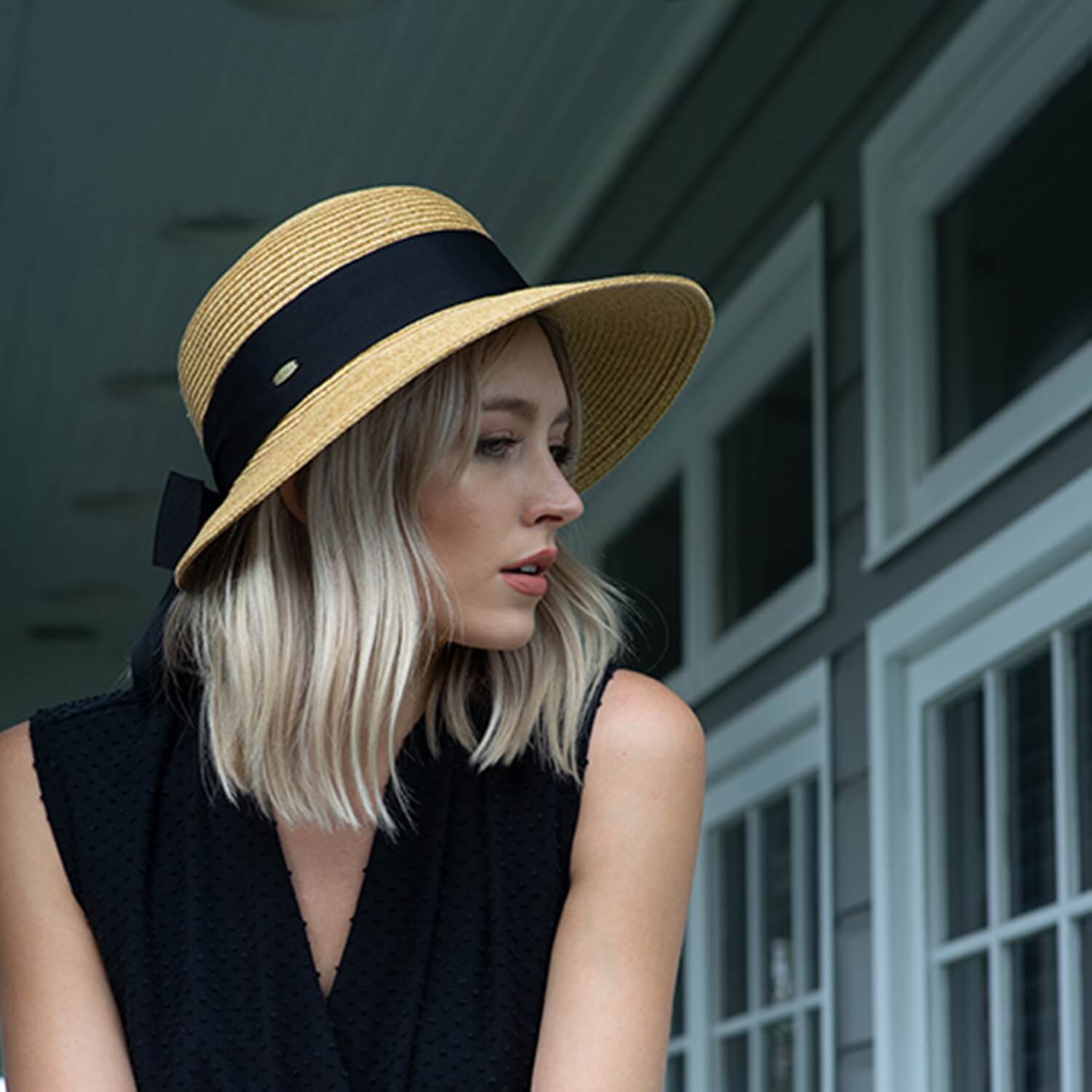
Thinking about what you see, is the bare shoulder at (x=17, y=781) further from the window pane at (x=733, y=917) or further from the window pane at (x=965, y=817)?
the window pane at (x=733, y=917)

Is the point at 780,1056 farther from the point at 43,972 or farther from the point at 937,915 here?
the point at 43,972

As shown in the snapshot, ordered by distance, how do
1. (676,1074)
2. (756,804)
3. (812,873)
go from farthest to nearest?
(676,1074) → (756,804) → (812,873)

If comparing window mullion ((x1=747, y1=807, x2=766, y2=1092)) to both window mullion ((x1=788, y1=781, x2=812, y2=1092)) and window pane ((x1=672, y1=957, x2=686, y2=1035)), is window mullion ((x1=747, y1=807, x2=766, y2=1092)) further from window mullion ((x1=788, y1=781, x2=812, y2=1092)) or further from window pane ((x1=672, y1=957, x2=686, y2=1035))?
window pane ((x1=672, y1=957, x2=686, y2=1035))

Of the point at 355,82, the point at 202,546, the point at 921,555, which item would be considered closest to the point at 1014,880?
the point at 921,555

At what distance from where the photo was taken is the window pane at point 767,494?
4.00m

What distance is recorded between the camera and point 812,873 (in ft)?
12.8

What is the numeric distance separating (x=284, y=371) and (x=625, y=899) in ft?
1.54

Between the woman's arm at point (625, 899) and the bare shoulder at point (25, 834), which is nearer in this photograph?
the woman's arm at point (625, 899)

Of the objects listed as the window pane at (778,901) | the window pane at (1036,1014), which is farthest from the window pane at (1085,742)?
the window pane at (778,901)

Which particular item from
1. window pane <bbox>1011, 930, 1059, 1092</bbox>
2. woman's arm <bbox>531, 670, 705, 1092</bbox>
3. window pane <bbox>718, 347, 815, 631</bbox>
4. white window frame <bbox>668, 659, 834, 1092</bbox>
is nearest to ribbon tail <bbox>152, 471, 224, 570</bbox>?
woman's arm <bbox>531, 670, 705, 1092</bbox>

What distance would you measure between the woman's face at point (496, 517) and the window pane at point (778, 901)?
2.58 m

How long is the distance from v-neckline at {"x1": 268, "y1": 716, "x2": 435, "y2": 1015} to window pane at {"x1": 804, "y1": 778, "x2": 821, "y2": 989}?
234cm

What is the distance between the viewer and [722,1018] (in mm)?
4332

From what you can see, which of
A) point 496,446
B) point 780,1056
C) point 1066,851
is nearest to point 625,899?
point 496,446
